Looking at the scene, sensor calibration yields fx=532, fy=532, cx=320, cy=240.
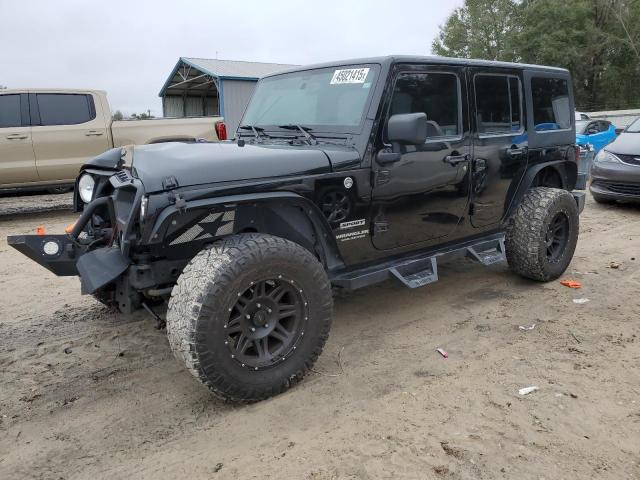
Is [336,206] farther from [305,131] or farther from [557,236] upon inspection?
[557,236]

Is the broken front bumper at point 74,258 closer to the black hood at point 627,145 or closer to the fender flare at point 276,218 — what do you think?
the fender flare at point 276,218

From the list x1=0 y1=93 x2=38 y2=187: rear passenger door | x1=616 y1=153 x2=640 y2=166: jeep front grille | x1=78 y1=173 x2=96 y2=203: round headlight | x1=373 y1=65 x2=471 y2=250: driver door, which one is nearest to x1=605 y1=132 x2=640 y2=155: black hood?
x1=616 y1=153 x2=640 y2=166: jeep front grille

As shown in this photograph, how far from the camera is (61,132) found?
28.2ft

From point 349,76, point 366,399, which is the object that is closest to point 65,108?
point 349,76

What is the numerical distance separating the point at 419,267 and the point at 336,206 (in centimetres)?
98

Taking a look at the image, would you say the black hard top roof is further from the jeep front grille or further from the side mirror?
the jeep front grille

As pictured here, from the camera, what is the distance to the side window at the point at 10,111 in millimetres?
8305

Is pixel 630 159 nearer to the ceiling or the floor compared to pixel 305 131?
nearer to the floor

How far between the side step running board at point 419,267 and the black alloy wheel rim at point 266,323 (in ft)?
1.81

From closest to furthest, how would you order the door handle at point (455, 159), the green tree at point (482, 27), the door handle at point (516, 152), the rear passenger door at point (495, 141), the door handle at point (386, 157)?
the door handle at point (386, 157), the door handle at point (455, 159), the rear passenger door at point (495, 141), the door handle at point (516, 152), the green tree at point (482, 27)

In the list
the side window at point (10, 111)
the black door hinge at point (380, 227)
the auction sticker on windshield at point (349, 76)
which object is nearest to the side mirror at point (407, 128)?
the auction sticker on windshield at point (349, 76)

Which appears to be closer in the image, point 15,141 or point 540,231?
point 540,231

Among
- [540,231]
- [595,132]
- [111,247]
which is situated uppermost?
[595,132]

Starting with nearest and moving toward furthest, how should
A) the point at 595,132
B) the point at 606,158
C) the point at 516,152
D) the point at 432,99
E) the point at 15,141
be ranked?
the point at 432,99 < the point at 516,152 < the point at 15,141 < the point at 606,158 < the point at 595,132
